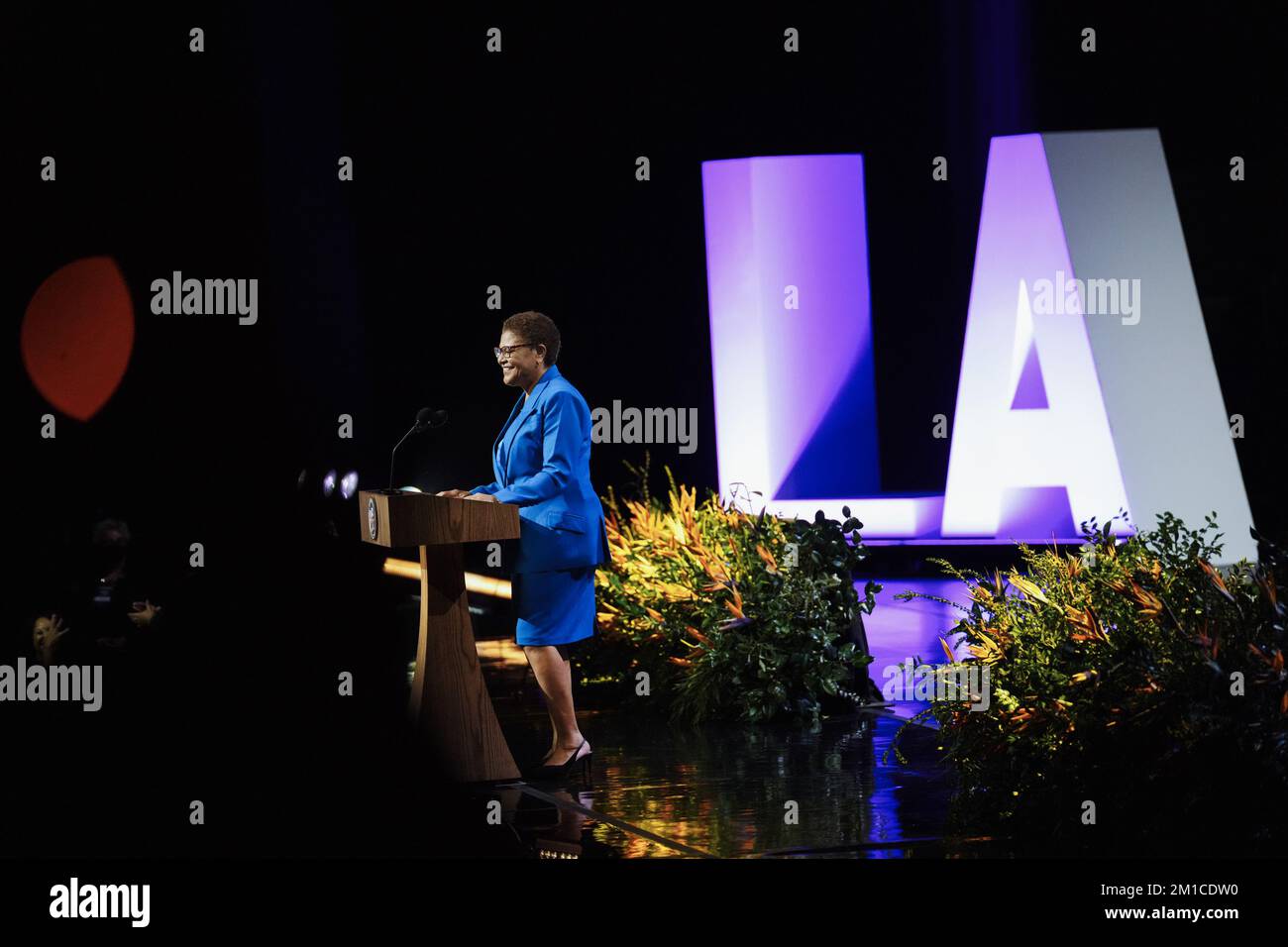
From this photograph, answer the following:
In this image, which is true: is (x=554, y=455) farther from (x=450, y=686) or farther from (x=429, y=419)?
(x=450, y=686)

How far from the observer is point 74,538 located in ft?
24.4

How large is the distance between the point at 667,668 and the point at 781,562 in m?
0.76

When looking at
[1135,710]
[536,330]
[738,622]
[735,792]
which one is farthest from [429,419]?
[1135,710]

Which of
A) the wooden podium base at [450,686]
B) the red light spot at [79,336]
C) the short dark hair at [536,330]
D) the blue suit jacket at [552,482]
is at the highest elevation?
the red light spot at [79,336]

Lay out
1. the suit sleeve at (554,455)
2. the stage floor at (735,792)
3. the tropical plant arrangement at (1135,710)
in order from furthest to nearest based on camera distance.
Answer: the suit sleeve at (554,455) < the stage floor at (735,792) < the tropical plant arrangement at (1135,710)

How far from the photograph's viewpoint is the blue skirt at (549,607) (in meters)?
5.69

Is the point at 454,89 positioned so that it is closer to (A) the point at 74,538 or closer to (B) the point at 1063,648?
(A) the point at 74,538

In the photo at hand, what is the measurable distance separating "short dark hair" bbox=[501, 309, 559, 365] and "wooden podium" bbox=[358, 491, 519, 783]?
69 cm

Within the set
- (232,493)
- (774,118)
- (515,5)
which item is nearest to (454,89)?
(515,5)

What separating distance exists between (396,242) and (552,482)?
566 centimetres

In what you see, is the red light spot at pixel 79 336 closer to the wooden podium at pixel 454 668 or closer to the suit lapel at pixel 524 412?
the suit lapel at pixel 524 412

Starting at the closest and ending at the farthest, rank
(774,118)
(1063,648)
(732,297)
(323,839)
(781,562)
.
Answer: (1063,648) → (323,839) → (781,562) → (732,297) → (774,118)

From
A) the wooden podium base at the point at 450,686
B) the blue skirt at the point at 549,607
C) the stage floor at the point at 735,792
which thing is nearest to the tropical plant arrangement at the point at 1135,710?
the stage floor at the point at 735,792

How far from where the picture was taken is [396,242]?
10.8m
